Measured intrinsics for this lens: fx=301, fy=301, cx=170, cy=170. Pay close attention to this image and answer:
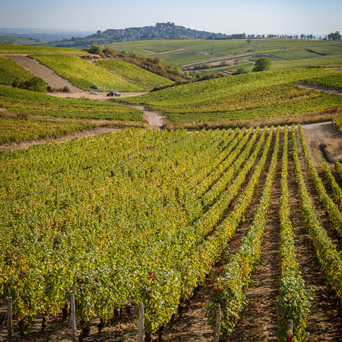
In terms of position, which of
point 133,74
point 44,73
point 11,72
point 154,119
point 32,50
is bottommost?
point 154,119

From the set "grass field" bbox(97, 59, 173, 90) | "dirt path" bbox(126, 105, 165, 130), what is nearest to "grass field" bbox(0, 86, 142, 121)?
"dirt path" bbox(126, 105, 165, 130)

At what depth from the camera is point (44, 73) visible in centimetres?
8975

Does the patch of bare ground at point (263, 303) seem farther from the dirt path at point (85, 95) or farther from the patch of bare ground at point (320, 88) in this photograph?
the dirt path at point (85, 95)

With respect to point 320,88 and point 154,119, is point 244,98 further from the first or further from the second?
point 154,119

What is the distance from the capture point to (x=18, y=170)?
25922mm

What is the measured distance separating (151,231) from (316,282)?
789cm

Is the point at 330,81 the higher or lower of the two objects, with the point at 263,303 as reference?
higher

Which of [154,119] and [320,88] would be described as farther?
[320,88]

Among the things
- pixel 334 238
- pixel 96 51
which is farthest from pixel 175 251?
pixel 96 51

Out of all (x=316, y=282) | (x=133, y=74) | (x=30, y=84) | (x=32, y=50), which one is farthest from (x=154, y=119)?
(x=32, y=50)

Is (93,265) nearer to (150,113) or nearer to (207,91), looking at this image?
(150,113)

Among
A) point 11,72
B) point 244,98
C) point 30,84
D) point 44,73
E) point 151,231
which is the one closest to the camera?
point 151,231

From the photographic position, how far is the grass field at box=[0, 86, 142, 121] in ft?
177

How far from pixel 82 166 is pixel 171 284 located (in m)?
21.6
